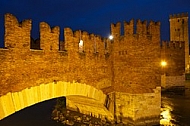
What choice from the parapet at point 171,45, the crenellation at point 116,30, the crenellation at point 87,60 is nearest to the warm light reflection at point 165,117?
the crenellation at point 87,60

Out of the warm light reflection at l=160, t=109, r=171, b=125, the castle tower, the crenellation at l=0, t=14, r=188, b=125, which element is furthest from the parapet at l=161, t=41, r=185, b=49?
the castle tower

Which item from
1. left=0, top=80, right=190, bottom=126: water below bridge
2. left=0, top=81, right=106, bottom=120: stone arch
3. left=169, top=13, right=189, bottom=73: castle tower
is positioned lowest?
left=0, top=80, right=190, bottom=126: water below bridge

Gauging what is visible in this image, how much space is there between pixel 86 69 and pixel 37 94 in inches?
121

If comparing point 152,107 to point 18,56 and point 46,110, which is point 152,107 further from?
point 46,110

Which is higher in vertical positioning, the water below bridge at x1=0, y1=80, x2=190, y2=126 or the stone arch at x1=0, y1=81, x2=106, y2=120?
the stone arch at x1=0, y1=81, x2=106, y2=120

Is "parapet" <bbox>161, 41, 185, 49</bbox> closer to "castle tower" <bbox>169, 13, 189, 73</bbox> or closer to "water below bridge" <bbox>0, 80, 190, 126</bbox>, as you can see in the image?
"water below bridge" <bbox>0, 80, 190, 126</bbox>

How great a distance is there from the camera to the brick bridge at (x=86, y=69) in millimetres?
6855

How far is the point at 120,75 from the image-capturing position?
11766 millimetres

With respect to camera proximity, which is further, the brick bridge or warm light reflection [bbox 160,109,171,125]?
warm light reflection [bbox 160,109,171,125]

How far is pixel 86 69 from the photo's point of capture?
397 inches

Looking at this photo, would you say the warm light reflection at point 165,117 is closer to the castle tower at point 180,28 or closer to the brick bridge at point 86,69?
the brick bridge at point 86,69

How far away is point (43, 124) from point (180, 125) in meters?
8.33

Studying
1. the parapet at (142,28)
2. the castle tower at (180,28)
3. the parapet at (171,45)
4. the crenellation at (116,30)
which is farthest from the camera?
the castle tower at (180,28)

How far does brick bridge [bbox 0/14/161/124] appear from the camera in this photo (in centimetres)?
686
